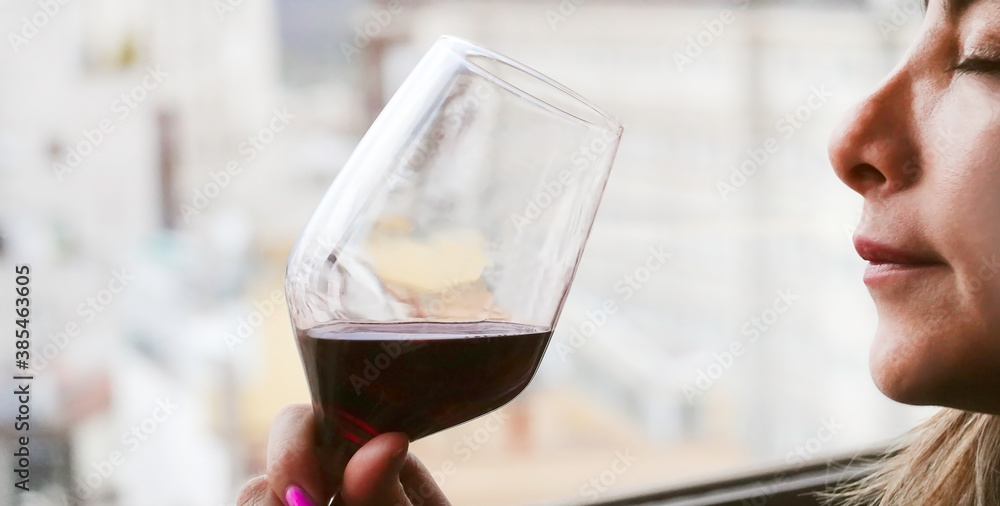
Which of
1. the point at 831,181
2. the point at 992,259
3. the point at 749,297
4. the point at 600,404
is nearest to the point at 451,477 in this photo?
the point at 992,259

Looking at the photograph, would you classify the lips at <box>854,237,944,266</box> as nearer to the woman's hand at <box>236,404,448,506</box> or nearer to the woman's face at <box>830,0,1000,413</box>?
the woman's face at <box>830,0,1000,413</box>

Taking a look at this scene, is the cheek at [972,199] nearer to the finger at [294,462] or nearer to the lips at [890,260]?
the lips at [890,260]

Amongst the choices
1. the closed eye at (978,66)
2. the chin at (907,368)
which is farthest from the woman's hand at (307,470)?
the closed eye at (978,66)

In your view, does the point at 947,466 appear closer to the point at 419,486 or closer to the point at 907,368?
the point at 907,368

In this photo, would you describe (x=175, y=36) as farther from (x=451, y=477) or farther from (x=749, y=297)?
(x=749, y=297)

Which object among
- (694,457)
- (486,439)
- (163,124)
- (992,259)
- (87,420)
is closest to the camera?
(992,259)

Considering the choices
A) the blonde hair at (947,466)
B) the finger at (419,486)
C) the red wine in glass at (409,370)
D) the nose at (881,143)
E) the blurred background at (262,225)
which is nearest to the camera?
the red wine in glass at (409,370)

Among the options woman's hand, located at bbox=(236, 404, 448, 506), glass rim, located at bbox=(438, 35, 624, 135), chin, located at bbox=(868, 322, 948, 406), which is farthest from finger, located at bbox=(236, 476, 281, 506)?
chin, located at bbox=(868, 322, 948, 406)
